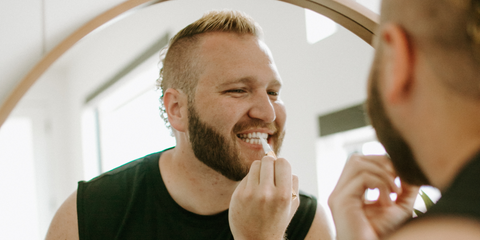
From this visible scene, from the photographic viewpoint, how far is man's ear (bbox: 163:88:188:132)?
0.77 meters

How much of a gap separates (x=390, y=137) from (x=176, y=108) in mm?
561

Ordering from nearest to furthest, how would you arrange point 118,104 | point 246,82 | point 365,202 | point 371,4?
point 365,202, point 118,104, point 246,82, point 371,4

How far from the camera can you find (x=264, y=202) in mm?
622

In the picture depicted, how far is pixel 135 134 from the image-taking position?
683 mm

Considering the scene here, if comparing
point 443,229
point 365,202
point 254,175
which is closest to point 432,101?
point 443,229

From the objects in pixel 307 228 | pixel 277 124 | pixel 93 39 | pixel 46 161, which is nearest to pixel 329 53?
pixel 277 124

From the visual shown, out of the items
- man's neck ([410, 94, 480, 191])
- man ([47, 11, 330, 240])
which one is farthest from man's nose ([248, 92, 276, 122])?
man's neck ([410, 94, 480, 191])

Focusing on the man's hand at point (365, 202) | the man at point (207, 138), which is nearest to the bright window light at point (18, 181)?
the man at point (207, 138)

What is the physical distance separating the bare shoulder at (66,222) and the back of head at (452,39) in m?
0.62

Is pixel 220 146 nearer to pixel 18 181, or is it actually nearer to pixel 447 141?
pixel 18 181

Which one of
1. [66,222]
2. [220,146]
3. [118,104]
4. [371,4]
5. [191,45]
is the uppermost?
[371,4]

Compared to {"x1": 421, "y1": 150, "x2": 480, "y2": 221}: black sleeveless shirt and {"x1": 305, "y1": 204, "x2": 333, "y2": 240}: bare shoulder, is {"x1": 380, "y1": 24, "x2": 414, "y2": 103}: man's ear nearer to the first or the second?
{"x1": 421, "y1": 150, "x2": 480, "y2": 221}: black sleeveless shirt

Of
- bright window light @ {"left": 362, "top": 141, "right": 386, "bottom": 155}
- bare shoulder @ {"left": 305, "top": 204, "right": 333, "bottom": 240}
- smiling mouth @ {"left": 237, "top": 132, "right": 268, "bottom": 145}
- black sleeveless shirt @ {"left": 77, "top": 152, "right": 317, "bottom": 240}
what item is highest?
smiling mouth @ {"left": 237, "top": 132, "right": 268, "bottom": 145}

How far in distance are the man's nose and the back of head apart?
529 millimetres
